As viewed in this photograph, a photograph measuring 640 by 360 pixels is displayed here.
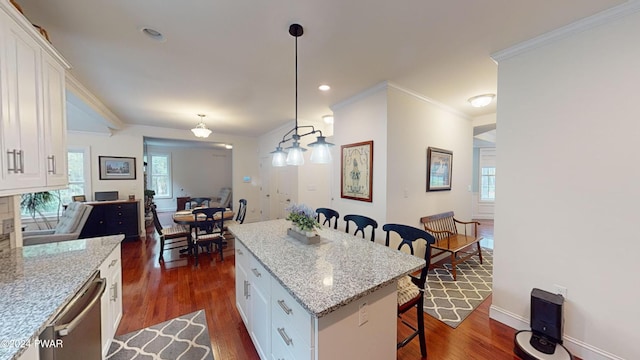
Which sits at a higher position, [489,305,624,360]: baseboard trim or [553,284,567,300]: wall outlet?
[553,284,567,300]: wall outlet

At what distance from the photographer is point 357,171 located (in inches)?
132

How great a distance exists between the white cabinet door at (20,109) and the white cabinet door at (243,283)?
1437 mm

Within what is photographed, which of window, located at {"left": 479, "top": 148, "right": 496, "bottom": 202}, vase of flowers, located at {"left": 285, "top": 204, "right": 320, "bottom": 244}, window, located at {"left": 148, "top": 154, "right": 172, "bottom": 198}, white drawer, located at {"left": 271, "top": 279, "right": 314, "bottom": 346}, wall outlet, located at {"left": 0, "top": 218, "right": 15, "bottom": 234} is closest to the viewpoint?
white drawer, located at {"left": 271, "top": 279, "right": 314, "bottom": 346}

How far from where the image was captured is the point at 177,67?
2.47 meters

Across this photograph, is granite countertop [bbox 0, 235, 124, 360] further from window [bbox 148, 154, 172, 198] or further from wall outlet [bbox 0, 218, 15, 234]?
window [bbox 148, 154, 172, 198]

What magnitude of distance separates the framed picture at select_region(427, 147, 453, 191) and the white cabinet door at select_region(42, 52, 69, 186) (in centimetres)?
395

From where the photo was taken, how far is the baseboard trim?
1718mm

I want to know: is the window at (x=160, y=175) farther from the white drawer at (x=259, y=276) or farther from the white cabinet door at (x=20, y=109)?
the white drawer at (x=259, y=276)

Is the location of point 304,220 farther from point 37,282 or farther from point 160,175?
point 160,175

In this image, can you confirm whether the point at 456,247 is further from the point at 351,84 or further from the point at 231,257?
the point at 231,257

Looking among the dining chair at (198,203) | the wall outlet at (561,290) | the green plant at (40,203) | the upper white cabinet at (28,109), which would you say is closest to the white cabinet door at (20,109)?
the upper white cabinet at (28,109)

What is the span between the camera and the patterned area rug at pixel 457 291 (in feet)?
7.89

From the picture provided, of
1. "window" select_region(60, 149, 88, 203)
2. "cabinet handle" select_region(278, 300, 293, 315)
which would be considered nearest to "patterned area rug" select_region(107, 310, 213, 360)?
"cabinet handle" select_region(278, 300, 293, 315)

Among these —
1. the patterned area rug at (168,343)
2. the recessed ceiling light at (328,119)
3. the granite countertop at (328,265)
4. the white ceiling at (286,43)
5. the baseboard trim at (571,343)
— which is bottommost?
the patterned area rug at (168,343)
